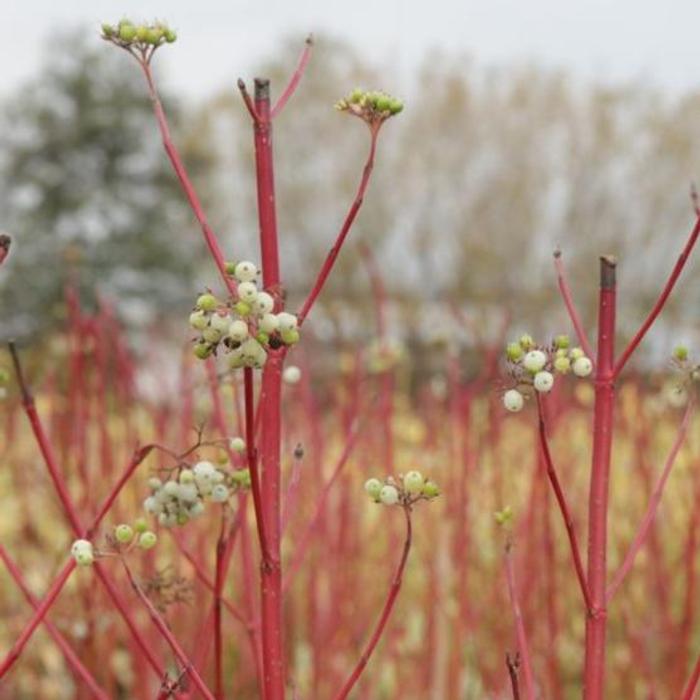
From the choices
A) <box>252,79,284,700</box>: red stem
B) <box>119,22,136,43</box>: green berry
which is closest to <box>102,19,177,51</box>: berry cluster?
<box>119,22,136,43</box>: green berry

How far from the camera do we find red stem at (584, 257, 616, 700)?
101 cm

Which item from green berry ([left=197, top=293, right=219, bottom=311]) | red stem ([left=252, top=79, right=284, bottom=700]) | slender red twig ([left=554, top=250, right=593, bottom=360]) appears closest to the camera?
green berry ([left=197, top=293, right=219, bottom=311])

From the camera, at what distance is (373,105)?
0.97 metres

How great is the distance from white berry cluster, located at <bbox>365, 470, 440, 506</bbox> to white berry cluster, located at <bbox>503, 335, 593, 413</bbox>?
8 cm

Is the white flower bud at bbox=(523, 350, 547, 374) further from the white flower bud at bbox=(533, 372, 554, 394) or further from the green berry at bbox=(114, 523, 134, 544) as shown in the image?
the green berry at bbox=(114, 523, 134, 544)

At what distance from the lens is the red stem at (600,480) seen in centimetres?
101

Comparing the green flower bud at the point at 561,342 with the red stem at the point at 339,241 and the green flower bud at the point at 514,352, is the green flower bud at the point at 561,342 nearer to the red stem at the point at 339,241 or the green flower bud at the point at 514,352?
the green flower bud at the point at 514,352

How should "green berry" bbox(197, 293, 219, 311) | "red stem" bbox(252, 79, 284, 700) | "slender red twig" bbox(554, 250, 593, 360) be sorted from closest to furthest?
1. "green berry" bbox(197, 293, 219, 311)
2. "red stem" bbox(252, 79, 284, 700)
3. "slender red twig" bbox(554, 250, 593, 360)

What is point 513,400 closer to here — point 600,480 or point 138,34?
point 600,480

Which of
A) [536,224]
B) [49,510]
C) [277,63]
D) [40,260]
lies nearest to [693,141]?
[536,224]

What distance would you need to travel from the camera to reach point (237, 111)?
26.1 m

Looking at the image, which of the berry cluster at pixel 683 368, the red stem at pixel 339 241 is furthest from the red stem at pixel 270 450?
the berry cluster at pixel 683 368

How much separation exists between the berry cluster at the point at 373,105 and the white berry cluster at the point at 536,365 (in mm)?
191

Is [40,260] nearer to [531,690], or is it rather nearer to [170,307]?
[170,307]
